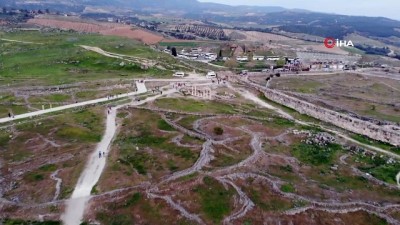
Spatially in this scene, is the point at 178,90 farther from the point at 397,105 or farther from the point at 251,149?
the point at 397,105

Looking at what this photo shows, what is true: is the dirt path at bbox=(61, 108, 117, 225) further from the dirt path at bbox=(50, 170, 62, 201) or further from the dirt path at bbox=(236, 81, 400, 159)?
the dirt path at bbox=(236, 81, 400, 159)

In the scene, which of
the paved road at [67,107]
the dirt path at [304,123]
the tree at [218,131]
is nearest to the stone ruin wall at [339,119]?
the dirt path at [304,123]

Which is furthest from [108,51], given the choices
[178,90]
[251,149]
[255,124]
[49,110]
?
[251,149]

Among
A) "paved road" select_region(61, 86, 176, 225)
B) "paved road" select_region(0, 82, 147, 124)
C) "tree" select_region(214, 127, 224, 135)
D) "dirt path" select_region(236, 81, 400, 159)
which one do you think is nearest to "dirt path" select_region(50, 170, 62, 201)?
"paved road" select_region(61, 86, 176, 225)

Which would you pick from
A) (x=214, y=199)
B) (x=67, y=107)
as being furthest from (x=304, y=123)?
(x=67, y=107)

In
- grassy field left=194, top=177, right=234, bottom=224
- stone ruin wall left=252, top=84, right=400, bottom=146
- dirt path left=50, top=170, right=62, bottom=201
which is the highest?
stone ruin wall left=252, top=84, right=400, bottom=146

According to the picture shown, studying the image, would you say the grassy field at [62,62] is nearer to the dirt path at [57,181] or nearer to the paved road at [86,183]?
the paved road at [86,183]
